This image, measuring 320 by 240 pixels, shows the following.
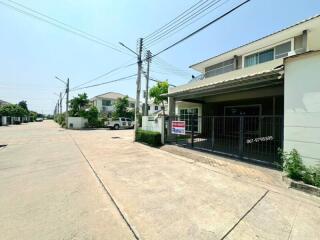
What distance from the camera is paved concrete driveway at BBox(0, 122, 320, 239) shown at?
3.09 m

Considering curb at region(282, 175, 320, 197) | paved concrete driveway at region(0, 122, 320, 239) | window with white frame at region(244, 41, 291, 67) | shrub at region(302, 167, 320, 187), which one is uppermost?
window with white frame at region(244, 41, 291, 67)

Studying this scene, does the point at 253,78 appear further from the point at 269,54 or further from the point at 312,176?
the point at 269,54

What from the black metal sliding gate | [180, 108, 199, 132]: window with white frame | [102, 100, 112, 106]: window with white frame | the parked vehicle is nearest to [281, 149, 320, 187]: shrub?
the black metal sliding gate

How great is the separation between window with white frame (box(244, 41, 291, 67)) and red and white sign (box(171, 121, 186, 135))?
19.8 feet

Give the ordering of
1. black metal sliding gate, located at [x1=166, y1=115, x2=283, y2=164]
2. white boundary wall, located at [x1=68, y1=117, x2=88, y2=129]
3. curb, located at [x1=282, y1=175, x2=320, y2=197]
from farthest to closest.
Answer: white boundary wall, located at [x1=68, y1=117, x2=88, y2=129]
black metal sliding gate, located at [x1=166, y1=115, x2=283, y2=164]
curb, located at [x1=282, y1=175, x2=320, y2=197]

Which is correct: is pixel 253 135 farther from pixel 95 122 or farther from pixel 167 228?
pixel 95 122

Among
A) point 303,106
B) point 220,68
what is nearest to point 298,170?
point 303,106

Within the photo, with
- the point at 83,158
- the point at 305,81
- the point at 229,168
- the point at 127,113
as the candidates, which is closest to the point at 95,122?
the point at 127,113

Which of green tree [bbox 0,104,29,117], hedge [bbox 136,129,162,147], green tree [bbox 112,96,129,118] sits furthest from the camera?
green tree [bbox 0,104,29,117]

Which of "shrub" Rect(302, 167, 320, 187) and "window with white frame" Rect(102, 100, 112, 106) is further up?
"window with white frame" Rect(102, 100, 112, 106)

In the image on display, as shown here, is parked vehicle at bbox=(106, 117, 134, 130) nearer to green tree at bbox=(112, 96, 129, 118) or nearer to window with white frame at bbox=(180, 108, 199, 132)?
green tree at bbox=(112, 96, 129, 118)

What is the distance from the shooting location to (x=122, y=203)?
13.4 feet

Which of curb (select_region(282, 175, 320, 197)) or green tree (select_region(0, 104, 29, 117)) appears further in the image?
green tree (select_region(0, 104, 29, 117))

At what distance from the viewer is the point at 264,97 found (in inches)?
425
